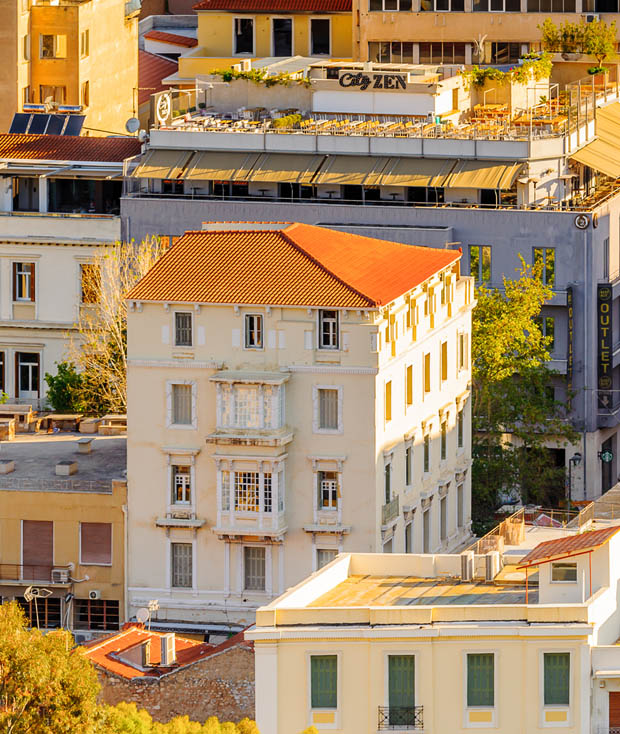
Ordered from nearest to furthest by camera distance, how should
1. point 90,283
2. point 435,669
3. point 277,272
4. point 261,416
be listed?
point 435,669
point 261,416
point 277,272
point 90,283

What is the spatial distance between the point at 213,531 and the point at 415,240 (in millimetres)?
34257

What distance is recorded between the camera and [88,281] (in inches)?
5886

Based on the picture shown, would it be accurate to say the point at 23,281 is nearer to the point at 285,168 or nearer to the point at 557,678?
the point at 285,168

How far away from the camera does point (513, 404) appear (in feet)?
459

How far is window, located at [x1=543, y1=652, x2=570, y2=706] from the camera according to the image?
86.2 metres

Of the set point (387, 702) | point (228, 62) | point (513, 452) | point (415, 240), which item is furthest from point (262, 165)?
point (387, 702)

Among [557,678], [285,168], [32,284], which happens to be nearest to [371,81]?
[285,168]

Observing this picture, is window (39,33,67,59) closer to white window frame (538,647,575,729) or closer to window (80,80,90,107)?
window (80,80,90,107)

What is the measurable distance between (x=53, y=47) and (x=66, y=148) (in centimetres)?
2786

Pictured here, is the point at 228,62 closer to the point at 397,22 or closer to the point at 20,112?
the point at 397,22

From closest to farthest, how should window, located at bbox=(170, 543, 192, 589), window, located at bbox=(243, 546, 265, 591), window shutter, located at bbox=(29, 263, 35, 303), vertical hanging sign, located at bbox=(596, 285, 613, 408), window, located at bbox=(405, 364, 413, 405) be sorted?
window, located at bbox=(243, 546, 265, 591)
window, located at bbox=(170, 543, 192, 589)
window, located at bbox=(405, 364, 413, 405)
vertical hanging sign, located at bbox=(596, 285, 613, 408)
window shutter, located at bbox=(29, 263, 35, 303)

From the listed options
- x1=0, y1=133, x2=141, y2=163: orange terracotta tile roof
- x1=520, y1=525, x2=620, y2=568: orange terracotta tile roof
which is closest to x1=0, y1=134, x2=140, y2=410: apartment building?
x1=0, y1=133, x2=141, y2=163: orange terracotta tile roof

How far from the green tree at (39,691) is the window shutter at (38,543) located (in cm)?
4244

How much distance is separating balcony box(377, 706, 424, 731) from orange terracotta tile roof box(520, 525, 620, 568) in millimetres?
6150
